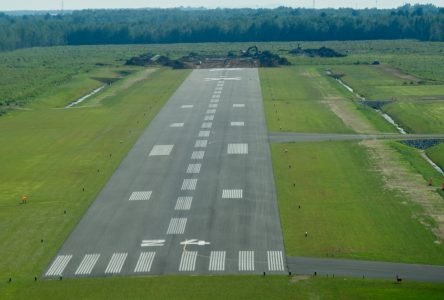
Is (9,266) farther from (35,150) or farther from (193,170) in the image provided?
(35,150)

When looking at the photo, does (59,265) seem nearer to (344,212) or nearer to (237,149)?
(344,212)

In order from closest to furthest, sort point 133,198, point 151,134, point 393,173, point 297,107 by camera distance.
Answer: point 133,198, point 393,173, point 151,134, point 297,107

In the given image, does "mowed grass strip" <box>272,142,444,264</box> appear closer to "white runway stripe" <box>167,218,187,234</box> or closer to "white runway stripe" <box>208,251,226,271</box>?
"white runway stripe" <box>208,251,226,271</box>

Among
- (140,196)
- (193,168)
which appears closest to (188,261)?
(140,196)

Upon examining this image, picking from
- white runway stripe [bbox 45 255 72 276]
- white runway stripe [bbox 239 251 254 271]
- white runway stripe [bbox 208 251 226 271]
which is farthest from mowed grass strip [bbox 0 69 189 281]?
white runway stripe [bbox 239 251 254 271]

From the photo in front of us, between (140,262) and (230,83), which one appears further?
(230,83)

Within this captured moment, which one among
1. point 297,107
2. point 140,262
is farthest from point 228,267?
point 297,107
